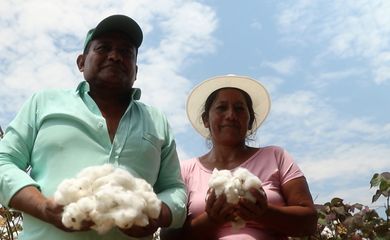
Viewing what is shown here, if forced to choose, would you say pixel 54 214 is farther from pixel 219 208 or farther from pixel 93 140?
pixel 219 208

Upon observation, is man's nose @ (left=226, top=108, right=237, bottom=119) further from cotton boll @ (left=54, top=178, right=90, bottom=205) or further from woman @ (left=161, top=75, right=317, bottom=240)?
cotton boll @ (left=54, top=178, right=90, bottom=205)

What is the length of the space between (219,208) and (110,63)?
83 cm

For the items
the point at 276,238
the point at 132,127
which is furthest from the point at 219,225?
the point at 132,127

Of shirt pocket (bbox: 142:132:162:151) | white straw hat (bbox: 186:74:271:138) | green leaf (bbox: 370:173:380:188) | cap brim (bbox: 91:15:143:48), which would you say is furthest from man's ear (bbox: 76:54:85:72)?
green leaf (bbox: 370:173:380:188)

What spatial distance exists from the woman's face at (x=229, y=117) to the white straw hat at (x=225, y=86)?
0.05 metres

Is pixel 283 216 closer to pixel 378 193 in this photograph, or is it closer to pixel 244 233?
pixel 244 233

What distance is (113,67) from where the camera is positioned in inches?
98.8

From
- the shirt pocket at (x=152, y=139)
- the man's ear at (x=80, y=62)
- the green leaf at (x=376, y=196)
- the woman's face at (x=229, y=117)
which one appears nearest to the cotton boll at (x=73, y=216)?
the shirt pocket at (x=152, y=139)

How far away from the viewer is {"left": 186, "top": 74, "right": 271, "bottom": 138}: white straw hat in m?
3.20

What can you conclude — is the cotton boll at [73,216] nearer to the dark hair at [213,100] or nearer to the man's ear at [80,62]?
the man's ear at [80,62]

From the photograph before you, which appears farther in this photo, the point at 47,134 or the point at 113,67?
the point at 113,67

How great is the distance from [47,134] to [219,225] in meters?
0.93

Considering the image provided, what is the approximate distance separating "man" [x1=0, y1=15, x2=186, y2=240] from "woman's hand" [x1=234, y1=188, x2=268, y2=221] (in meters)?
0.25

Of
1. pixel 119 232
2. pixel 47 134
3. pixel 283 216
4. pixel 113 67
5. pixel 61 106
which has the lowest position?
pixel 119 232
